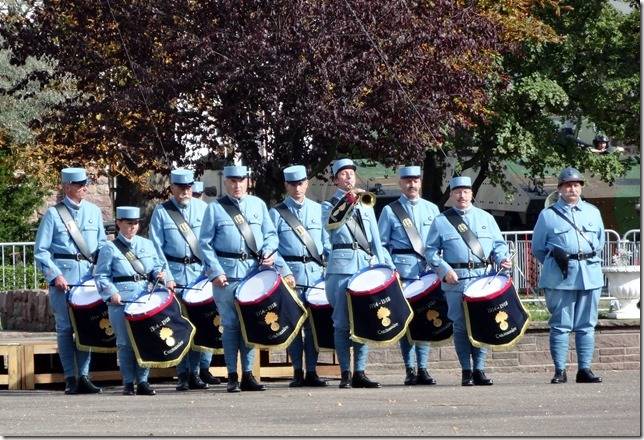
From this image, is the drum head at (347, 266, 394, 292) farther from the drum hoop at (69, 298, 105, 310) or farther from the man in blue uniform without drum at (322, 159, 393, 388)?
the drum hoop at (69, 298, 105, 310)

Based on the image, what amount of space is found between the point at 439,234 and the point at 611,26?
60.5ft

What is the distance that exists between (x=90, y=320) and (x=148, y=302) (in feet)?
2.28

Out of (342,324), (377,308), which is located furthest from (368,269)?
(342,324)

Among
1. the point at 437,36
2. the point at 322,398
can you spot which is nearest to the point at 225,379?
the point at 322,398

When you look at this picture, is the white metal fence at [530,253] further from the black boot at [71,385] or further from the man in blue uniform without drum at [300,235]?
the black boot at [71,385]

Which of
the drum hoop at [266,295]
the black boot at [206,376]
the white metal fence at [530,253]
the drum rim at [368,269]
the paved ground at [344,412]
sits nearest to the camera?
the paved ground at [344,412]

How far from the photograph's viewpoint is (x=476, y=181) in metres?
35.0

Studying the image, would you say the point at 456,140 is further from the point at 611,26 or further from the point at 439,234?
the point at 439,234

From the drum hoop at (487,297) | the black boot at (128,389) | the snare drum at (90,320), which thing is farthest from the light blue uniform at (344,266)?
the snare drum at (90,320)

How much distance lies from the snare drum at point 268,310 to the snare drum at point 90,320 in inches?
48.6

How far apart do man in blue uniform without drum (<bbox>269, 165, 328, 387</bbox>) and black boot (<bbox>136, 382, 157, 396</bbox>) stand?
1308 millimetres

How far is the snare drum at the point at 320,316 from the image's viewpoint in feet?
53.0

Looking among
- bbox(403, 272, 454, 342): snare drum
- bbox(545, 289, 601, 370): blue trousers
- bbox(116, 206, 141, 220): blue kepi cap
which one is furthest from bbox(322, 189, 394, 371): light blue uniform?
bbox(116, 206, 141, 220): blue kepi cap

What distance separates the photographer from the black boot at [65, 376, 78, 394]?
1606 cm
